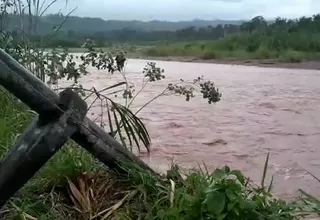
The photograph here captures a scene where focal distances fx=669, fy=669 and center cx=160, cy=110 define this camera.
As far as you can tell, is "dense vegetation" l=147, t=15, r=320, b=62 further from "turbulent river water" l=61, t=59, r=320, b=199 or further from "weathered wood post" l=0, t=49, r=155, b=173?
"weathered wood post" l=0, t=49, r=155, b=173

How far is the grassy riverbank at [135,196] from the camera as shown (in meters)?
2.01

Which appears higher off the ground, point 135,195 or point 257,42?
point 135,195

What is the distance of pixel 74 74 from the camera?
376cm

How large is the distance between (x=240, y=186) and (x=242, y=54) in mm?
15622

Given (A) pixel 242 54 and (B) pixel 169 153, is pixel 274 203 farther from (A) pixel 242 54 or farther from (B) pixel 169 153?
(A) pixel 242 54

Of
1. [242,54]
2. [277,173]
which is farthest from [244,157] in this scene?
[242,54]

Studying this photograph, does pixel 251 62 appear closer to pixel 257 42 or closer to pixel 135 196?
pixel 257 42

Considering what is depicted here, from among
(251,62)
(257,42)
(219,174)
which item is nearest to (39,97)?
(219,174)

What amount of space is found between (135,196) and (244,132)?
305 cm

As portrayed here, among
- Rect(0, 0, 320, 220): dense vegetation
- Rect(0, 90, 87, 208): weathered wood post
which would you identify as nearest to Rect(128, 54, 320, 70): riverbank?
Rect(0, 0, 320, 220): dense vegetation

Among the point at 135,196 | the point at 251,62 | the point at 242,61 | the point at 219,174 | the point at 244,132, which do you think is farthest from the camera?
the point at 242,61

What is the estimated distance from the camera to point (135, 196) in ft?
8.13

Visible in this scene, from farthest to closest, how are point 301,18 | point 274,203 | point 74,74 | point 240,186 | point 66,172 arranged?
point 301,18 → point 74,74 → point 66,172 → point 274,203 → point 240,186

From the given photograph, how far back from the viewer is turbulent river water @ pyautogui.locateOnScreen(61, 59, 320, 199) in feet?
13.4
